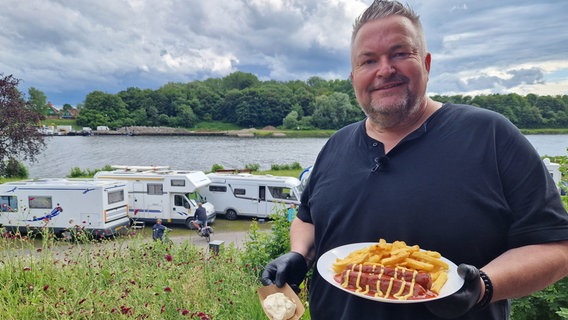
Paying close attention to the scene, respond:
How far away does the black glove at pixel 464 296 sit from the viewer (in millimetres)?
1282

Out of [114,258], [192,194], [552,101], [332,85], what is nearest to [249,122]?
[332,85]

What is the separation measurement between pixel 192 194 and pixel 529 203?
51.6 ft

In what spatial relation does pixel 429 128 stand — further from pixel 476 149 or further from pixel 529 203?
pixel 529 203

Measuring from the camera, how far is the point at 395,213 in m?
1.61

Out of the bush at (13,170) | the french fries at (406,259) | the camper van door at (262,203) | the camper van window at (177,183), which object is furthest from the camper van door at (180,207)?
the bush at (13,170)

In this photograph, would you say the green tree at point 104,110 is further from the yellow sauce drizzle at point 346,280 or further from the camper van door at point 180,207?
the yellow sauce drizzle at point 346,280

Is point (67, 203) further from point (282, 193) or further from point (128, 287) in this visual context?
point (128, 287)

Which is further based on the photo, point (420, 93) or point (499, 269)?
point (420, 93)

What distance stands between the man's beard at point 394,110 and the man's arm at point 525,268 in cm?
74

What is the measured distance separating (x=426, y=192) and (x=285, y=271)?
828 millimetres

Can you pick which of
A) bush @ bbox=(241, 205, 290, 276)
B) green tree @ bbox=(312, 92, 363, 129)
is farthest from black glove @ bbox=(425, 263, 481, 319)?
green tree @ bbox=(312, 92, 363, 129)

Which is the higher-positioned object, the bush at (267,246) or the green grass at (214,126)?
the green grass at (214,126)

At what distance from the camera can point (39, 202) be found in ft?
45.3

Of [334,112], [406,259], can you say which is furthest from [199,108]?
[406,259]
